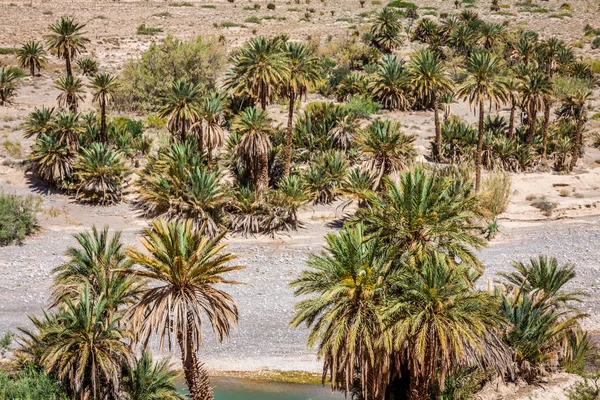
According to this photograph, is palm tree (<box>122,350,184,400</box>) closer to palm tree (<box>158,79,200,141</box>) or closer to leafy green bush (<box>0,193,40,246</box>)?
leafy green bush (<box>0,193,40,246</box>)

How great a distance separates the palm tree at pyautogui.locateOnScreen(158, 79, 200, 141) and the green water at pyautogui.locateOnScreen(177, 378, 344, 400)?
42.0 feet

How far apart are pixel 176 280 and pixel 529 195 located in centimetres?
2318

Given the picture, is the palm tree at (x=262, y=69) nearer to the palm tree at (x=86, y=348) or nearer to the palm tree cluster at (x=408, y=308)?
the palm tree cluster at (x=408, y=308)

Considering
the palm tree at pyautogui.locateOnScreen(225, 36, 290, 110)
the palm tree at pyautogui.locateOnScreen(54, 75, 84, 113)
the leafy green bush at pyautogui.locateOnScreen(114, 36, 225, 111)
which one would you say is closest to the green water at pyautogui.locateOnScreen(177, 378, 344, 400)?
the palm tree at pyautogui.locateOnScreen(225, 36, 290, 110)

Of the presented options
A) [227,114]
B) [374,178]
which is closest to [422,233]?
[374,178]

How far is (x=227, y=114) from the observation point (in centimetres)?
3522

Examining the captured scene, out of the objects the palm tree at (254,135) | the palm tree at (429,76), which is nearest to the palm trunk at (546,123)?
the palm tree at (429,76)

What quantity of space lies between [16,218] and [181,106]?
324 inches

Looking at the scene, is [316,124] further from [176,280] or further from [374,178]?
[176,280]

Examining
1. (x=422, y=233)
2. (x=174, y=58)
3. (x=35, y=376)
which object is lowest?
(x=35, y=376)

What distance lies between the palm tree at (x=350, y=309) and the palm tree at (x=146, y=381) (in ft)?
14.1

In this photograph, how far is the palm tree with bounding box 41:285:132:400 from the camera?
47.2ft

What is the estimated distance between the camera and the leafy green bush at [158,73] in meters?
42.4

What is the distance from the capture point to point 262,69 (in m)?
26.9
